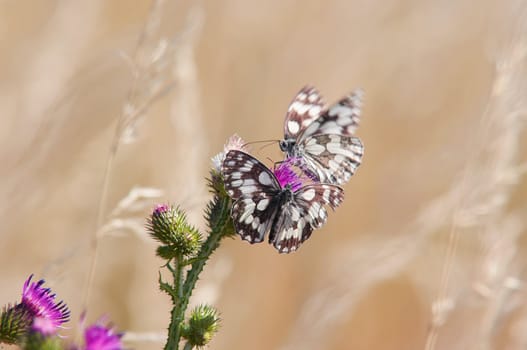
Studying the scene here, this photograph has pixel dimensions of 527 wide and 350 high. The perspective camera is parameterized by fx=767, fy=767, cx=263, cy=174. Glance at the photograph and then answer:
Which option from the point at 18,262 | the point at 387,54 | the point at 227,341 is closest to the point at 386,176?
the point at 387,54

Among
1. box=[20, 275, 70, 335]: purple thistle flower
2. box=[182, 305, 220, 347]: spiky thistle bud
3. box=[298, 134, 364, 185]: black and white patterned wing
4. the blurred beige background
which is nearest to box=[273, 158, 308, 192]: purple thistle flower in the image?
box=[298, 134, 364, 185]: black and white patterned wing

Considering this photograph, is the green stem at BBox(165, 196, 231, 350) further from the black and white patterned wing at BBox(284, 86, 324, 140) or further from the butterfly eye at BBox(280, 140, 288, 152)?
the black and white patterned wing at BBox(284, 86, 324, 140)

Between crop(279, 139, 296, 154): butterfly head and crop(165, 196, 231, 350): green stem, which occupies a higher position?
crop(279, 139, 296, 154): butterfly head

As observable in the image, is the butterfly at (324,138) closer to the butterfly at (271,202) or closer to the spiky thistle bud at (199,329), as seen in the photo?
the butterfly at (271,202)

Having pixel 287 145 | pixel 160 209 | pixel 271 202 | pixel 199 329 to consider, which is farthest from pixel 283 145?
pixel 199 329

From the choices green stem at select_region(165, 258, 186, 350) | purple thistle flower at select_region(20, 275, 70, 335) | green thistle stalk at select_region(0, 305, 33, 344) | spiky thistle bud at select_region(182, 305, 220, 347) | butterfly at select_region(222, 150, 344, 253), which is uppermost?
butterfly at select_region(222, 150, 344, 253)

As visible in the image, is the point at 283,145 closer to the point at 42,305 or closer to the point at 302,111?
the point at 302,111

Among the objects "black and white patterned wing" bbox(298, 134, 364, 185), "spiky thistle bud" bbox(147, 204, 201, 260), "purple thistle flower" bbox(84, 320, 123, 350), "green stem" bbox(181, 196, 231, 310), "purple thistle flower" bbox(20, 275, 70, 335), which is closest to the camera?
"purple thistle flower" bbox(84, 320, 123, 350)
